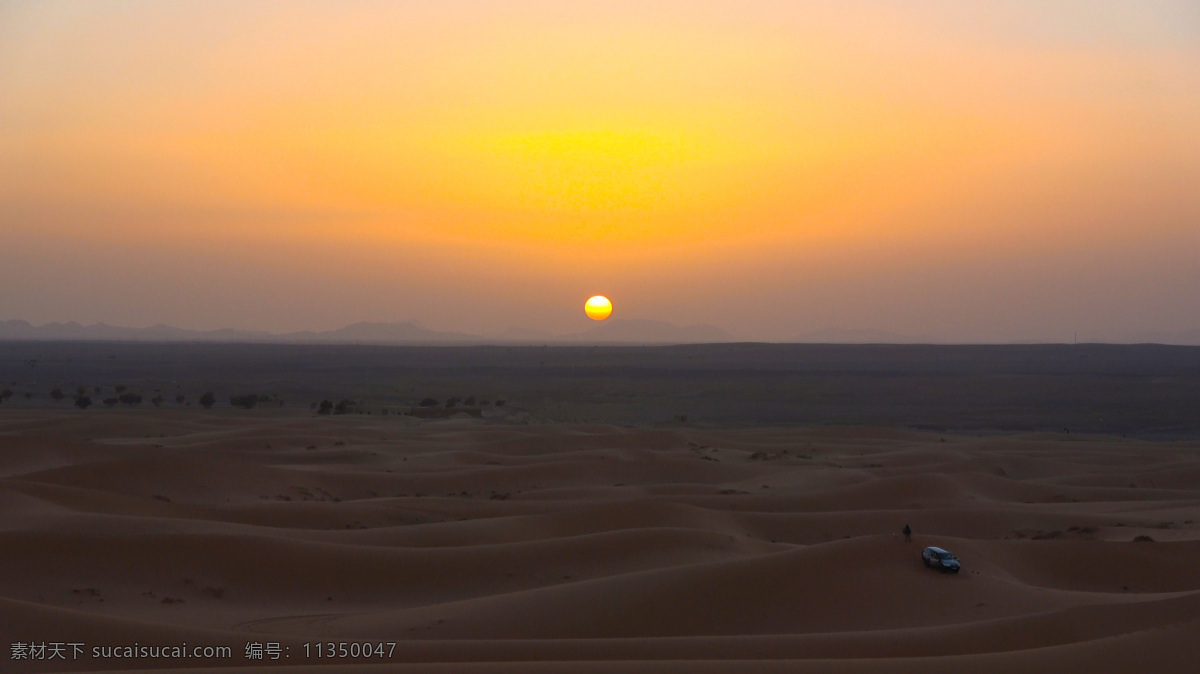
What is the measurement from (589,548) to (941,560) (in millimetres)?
5433

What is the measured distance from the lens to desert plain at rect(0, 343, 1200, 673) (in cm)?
947

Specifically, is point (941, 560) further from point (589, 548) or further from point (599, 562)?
point (589, 548)

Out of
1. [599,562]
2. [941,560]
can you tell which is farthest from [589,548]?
[941,560]

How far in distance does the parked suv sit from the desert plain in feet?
0.40

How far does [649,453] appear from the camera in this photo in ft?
98.7

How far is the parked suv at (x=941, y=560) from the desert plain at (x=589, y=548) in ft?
0.40

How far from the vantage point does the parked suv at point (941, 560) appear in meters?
12.9

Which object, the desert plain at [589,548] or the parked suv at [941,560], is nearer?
the desert plain at [589,548]

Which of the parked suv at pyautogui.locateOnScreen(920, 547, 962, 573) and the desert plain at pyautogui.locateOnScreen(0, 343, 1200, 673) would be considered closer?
the desert plain at pyautogui.locateOnScreen(0, 343, 1200, 673)

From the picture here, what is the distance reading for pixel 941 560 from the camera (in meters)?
13.0

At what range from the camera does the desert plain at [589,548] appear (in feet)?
31.1

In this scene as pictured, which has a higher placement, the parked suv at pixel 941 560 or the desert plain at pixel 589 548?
the parked suv at pixel 941 560

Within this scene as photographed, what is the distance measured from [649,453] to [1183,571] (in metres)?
17.5

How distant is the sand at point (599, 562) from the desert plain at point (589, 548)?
54mm
